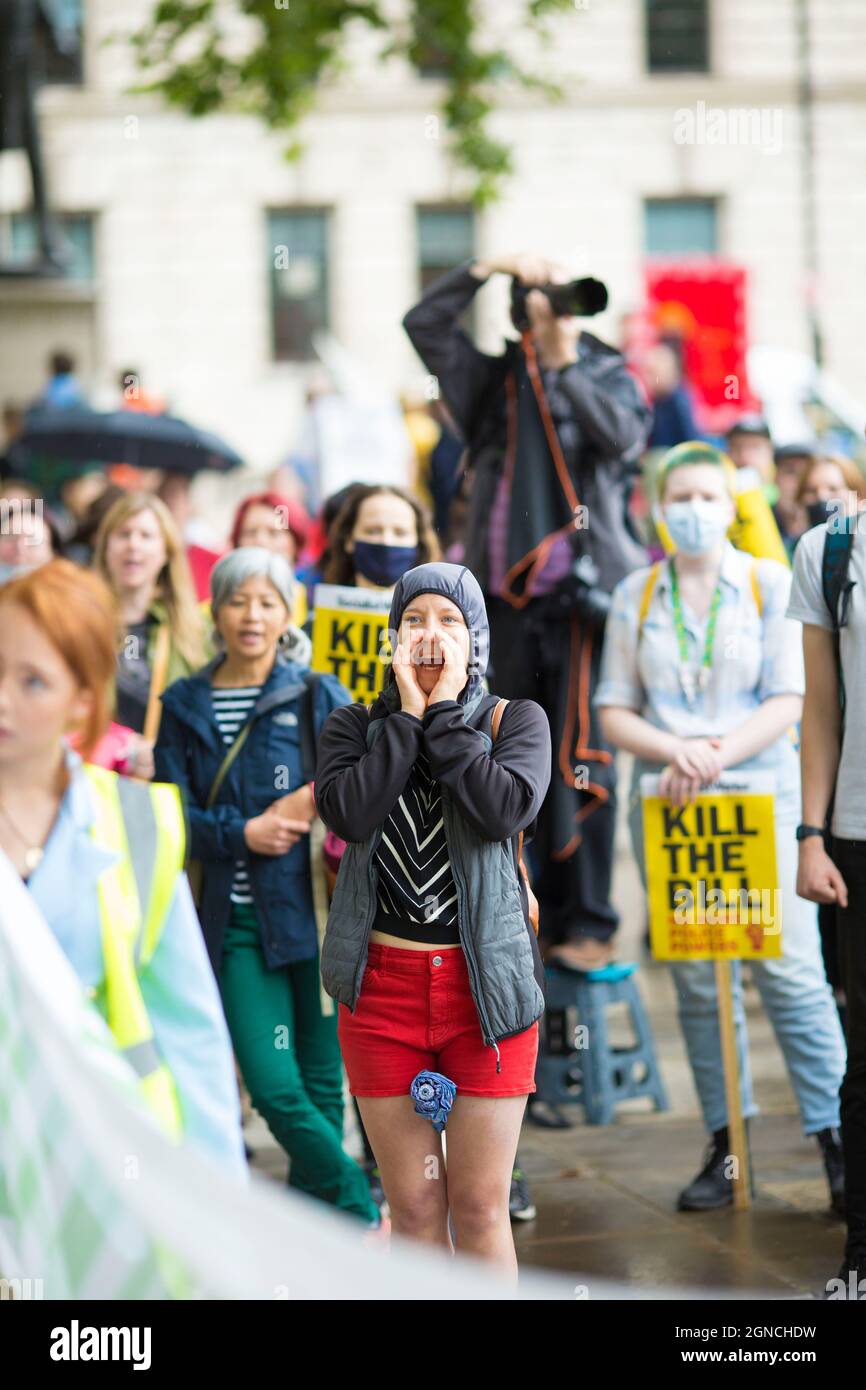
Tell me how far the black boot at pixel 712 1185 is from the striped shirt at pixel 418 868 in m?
2.00

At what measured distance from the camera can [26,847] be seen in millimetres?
2953

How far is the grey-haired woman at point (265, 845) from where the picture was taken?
16.8 ft

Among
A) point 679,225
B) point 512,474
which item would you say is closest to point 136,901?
point 512,474

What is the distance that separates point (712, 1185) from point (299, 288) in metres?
24.8

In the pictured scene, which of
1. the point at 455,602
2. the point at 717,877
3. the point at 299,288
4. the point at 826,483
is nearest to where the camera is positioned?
the point at 455,602

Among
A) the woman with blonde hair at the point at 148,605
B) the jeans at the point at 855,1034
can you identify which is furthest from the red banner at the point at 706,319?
the jeans at the point at 855,1034

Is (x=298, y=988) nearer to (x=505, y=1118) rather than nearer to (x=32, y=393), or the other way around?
(x=505, y=1118)

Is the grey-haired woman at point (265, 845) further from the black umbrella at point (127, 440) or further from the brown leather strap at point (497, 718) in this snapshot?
the black umbrella at point (127, 440)

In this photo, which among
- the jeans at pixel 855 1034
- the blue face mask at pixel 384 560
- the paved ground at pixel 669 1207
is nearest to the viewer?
the jeans at pixel 855 1034

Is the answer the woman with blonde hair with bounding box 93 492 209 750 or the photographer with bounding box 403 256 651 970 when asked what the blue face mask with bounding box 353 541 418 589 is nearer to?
the photographer with bounding box 403 256 651 970

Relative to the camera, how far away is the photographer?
6434 millimetres

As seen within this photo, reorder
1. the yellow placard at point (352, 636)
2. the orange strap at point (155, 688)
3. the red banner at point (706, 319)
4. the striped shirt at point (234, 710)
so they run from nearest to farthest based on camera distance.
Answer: the striped shirt at point (234, 710) → the yellow placard at point (352, 636) → the orange strap at point (155, 688) → the red banner at point (706, 319)

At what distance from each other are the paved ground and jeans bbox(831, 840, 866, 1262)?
0.28 meters

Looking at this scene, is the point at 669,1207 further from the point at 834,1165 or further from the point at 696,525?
the point at 696,525
